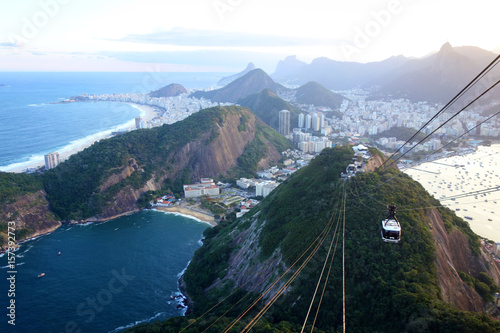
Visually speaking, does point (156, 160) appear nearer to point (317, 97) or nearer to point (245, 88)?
point (317, 97)

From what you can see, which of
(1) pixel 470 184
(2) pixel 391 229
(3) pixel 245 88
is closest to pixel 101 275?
(2) pixel 391 229

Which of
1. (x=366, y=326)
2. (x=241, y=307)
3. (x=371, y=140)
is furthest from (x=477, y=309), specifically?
(x=371, y=140)

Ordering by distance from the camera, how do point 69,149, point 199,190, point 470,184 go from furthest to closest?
1. point 69,149
2. point 199,190
3. point 470,184

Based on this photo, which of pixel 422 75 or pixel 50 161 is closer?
pixel 50 161

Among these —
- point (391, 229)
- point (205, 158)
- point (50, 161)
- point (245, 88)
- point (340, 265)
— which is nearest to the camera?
point (391, 229)

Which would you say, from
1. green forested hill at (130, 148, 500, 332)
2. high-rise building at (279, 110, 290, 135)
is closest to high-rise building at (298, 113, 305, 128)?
high-rise building at (279, 110, 290, 135)

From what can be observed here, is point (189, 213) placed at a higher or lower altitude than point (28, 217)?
lower

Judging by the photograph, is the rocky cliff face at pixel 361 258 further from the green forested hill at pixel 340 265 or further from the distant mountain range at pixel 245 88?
the distant mountain range at pixel 245 88
